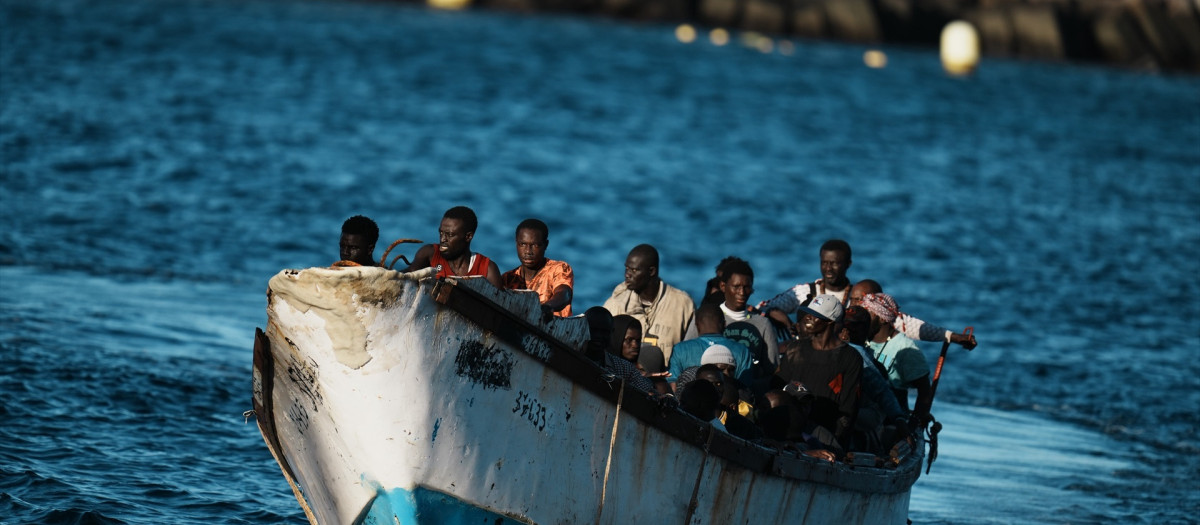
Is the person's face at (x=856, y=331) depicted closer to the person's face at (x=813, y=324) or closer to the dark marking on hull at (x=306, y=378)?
the person's face at (x=813, y=324)

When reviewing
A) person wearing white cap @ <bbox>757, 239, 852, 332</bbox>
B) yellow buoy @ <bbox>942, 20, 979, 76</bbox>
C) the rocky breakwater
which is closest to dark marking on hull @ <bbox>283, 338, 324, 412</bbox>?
person wearing white cap @ <bbox>757, 239, 852, 332</bbox>

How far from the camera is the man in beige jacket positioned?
1085 centimetres

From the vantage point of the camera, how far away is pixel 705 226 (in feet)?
99.8

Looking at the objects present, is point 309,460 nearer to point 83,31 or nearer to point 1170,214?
point 1170,214

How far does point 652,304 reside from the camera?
1108 cm

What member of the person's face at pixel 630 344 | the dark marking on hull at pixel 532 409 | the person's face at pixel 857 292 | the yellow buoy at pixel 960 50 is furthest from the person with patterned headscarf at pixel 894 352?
the yellow buoy at pixel 960 50

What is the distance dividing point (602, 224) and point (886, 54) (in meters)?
56.9

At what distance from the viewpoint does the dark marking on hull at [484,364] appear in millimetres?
7680

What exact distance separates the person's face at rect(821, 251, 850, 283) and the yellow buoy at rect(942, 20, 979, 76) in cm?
6720

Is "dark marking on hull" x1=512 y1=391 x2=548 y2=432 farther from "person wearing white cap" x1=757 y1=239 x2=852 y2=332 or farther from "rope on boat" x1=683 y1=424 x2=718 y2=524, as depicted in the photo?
"person wearing white cap" x1=757 y1=239 x2=852 y2=332

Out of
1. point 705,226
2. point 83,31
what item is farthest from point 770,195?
point 83,31

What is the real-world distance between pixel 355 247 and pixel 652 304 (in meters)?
3.33

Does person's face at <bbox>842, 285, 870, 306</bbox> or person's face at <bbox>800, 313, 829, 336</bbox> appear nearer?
person's face at <bbox>800, 313, 829, 336</bbox>

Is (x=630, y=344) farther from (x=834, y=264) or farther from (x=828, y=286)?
(x=828, y=286)
